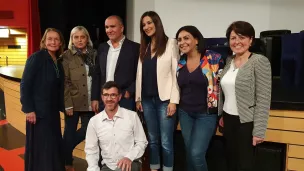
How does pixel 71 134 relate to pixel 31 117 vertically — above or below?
below

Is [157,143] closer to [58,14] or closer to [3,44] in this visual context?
[58,14]

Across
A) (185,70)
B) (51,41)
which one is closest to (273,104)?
(185,70)

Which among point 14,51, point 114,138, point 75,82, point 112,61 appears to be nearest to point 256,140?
point 114,138

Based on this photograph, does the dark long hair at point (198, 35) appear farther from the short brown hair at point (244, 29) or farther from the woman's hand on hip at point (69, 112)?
the woman's hand on hip at point (69, 112)

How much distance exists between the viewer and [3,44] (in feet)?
26.2

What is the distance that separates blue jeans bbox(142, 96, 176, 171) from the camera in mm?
2092

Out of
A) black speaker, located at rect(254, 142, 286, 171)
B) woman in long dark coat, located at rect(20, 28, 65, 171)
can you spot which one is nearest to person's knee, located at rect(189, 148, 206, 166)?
black speaker, located at rect(254, 142, 286, 171)

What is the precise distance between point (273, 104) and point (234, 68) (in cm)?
61

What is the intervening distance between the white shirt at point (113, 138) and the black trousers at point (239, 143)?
1.89 feet

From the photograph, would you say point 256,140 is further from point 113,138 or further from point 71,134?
point 71,134

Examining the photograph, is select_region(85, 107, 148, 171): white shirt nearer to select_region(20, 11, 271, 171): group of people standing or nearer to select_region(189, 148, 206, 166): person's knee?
select_region(20, 11, 271, 171): group of people standing

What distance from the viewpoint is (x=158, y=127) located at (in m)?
2.17

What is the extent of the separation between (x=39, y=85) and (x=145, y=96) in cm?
81

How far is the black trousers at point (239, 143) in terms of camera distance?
1649 millimetres
